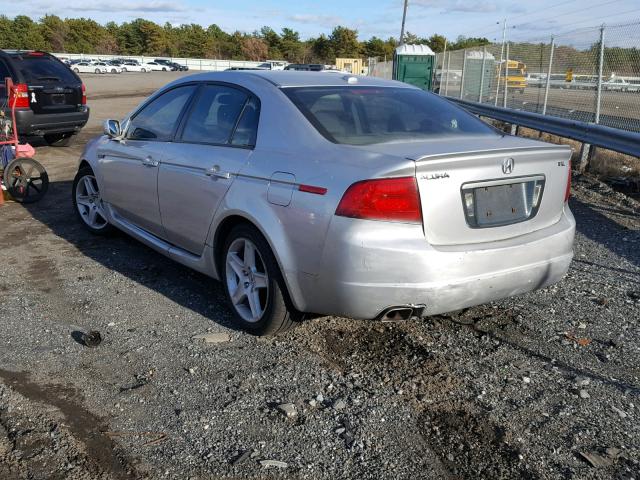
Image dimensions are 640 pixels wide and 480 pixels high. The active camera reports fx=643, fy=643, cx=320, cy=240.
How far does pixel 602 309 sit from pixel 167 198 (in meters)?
3.25

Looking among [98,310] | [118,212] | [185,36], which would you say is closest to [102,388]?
[98,310]

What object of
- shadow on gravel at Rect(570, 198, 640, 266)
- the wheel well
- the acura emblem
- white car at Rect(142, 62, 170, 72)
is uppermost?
white car at Rect(142, 62, 170, 72)

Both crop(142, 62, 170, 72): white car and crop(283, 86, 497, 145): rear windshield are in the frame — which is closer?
crop(283, 86, 497, 145): rear windshield

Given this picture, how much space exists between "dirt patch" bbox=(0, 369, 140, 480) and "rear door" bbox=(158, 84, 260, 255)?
4.81ft

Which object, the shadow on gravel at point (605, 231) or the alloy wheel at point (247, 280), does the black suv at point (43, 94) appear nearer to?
the alloy wheel at point (247, 280)

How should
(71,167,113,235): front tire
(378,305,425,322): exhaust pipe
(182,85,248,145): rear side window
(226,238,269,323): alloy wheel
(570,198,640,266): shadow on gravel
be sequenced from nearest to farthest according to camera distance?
1. (378,305,425,322): exhaust pipe
2. (226,238,269,323): alloy wheel
3. (182,85,248,145): rear side window
4. (570,198,640,266): shadow on gravel
5. (71,167,113,235): front tire

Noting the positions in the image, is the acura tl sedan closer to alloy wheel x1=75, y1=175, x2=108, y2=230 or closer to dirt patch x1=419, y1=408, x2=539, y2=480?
dirt patch x1=419, y1=408, x2=539, y2=480

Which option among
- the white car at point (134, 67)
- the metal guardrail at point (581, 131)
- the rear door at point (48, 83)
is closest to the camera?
the metal guardrail at point (581, 131)

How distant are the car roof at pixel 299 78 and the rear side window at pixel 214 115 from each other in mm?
118

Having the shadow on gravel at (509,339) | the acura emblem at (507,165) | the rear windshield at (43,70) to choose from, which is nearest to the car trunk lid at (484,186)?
the acura emblem at (507,165)

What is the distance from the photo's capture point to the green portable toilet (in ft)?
79.5

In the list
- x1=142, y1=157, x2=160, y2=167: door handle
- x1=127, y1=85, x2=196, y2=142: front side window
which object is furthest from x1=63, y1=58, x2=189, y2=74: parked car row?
x1=142, y1=157, x2=160, y2=167: door handle

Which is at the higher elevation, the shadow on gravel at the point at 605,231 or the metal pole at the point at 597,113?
the metal pole at the point at 597,113

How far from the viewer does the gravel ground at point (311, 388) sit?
2852 millimetres
